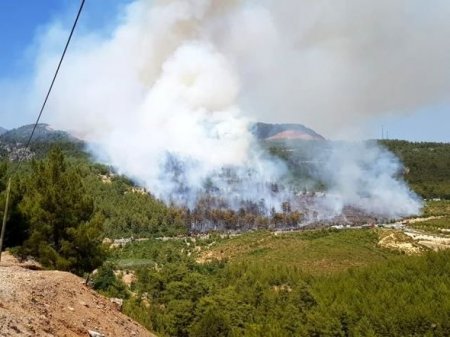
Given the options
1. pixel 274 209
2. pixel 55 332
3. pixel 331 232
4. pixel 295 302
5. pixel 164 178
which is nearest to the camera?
pixel 55 332

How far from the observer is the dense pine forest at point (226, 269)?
107 feet

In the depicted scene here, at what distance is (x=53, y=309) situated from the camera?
645 inches

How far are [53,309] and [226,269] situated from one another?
251 feet

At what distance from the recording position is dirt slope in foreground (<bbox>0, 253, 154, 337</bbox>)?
1359cm

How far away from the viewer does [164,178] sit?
200 m

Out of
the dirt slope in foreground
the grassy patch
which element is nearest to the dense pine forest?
the grassy patch

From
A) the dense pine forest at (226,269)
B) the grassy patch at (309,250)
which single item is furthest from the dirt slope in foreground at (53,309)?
the grassy patch at (309,250)

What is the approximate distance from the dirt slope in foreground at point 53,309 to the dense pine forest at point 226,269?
544cm

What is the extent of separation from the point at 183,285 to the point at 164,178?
13464 cm

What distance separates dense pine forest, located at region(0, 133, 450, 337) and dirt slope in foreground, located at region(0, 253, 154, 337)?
17.9ft

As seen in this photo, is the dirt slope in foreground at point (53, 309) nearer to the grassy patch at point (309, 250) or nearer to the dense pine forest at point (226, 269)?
the dense pine forest at point (226, 269)

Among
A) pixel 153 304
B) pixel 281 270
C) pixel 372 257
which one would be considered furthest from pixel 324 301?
pixel 372 257

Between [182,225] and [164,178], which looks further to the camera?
[164,178]

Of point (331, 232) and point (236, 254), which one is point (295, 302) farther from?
point (331, 232)
